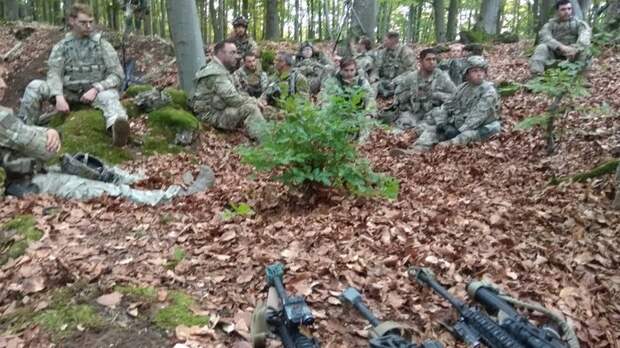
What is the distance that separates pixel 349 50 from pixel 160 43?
20.6 ft

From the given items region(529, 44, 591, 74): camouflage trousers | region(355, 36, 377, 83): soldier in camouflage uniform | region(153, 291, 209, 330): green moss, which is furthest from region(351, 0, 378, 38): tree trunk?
region(153, 291, 209, 330): green moss

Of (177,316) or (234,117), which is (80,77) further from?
(177,316)

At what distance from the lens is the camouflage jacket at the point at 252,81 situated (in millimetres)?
11922

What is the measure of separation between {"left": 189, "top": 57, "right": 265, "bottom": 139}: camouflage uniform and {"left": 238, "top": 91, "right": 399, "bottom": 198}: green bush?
11.6 feet

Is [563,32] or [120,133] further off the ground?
[563,32]

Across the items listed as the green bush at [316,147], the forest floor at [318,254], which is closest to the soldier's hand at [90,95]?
the forest floor at [318,254]

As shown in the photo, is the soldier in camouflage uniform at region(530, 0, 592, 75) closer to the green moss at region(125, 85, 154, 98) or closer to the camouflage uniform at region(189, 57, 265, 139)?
the camouflage uniform at region(189, 57, 265, 139)

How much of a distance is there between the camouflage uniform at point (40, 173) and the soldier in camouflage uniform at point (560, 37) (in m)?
7.74

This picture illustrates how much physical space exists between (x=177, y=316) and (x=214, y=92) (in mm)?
6587

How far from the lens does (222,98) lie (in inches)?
365

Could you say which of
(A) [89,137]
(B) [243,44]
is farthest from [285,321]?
(B) [243,44]

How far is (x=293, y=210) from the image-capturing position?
18.6ft

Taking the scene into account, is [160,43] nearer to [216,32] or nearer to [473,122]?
[216,32]

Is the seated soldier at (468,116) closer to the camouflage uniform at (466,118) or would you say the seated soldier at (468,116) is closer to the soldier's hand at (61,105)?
the camouflage uniform at (466,118)
